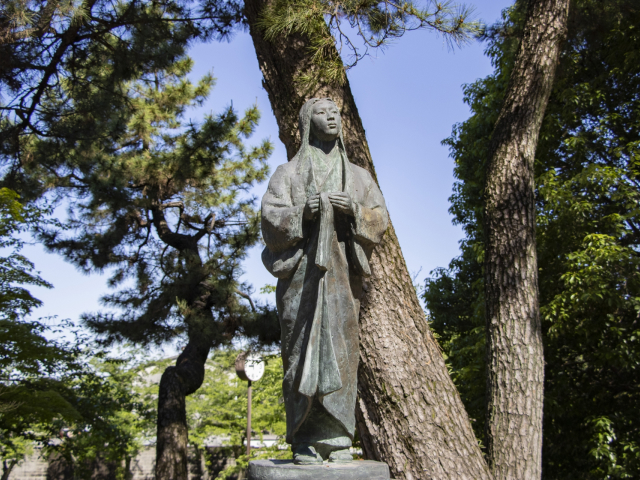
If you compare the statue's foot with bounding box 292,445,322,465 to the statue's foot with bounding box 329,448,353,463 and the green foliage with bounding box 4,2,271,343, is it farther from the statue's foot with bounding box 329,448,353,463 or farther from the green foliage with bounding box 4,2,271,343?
the green foliage with bounding box 4,2,271,343

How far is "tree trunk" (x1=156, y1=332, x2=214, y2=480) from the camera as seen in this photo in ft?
27.8

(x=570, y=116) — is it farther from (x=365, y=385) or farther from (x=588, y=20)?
(x=365, y=385)

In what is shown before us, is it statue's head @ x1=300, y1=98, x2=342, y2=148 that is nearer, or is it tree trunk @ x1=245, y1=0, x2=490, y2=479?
statue's head @ x1=300, y1=98, x2=342, y2=148

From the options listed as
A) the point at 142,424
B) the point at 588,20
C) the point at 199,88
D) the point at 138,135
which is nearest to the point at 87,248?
the point at 138,135

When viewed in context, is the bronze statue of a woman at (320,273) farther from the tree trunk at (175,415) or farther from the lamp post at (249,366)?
the lamp post at (249,366)

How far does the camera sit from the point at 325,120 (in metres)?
3.13

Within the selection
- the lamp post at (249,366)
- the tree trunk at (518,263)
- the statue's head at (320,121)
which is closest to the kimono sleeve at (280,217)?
the statue's head at (320,121)

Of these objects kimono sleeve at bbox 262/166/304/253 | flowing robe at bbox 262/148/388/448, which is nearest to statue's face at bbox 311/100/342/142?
flowing robe at bbox 262/148/388/448

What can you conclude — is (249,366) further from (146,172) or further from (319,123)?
(319,123)

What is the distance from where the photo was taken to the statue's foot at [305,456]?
2656 millimetres

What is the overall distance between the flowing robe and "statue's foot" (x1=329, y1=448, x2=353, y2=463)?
42mm

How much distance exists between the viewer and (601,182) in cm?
Answer: 826

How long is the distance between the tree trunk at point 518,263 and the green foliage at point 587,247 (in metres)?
2.33

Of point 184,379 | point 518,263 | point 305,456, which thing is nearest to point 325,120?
point 305,456
